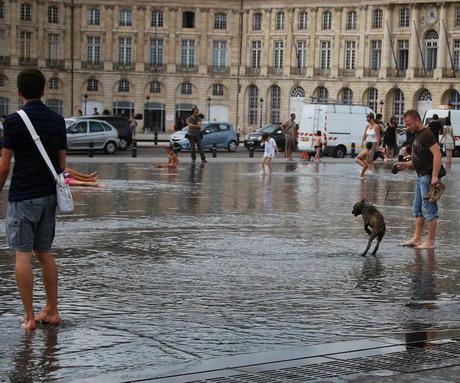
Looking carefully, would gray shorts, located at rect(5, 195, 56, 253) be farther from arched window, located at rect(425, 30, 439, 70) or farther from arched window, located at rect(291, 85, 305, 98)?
arched window, located at rect(291, 85, 305, 98)

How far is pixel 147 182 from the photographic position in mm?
26016

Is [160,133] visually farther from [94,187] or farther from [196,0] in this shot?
[94,187]

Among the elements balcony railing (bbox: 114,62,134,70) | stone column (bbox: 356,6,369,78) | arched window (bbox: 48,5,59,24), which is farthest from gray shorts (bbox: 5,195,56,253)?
balcony railing (bbox: 114,62,134,70)

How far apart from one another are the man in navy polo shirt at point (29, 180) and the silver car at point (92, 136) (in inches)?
1443

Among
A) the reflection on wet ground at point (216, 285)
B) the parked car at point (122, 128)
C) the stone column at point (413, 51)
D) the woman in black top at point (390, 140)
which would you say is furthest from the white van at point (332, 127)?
the stone column at point (413, 51)

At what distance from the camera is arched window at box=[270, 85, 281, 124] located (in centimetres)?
8962

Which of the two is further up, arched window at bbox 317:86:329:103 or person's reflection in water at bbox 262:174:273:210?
arched window at bbox 317:86:329:103

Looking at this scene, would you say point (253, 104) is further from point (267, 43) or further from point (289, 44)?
point (289, 44)

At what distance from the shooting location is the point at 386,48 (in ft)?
278

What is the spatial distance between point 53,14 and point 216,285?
77234 millimetres

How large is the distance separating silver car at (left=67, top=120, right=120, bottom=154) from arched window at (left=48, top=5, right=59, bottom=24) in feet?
130

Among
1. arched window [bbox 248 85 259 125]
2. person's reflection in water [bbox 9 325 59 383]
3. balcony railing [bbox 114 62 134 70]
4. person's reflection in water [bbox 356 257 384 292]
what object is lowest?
person's reflection in water [bbox 9 325 59 383]

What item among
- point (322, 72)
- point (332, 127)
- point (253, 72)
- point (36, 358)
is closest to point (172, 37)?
point (253, 72)

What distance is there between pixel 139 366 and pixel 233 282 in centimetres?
363
